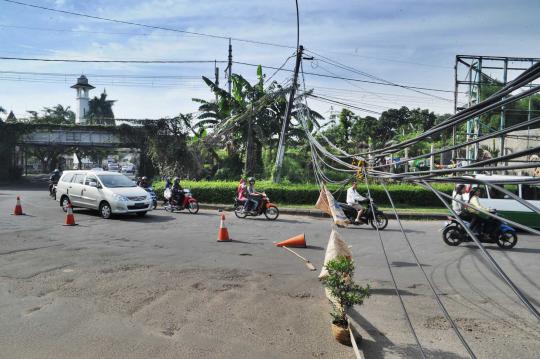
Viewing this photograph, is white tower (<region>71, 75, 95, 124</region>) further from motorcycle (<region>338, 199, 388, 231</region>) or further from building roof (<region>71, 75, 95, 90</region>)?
motorcycle (<region>338, 199, 388, 231</region>)

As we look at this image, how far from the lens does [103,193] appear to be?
14.5 m

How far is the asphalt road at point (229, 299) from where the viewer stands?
14.9 feet

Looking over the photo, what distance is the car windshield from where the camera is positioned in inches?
592

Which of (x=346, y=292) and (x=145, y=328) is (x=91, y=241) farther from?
(x=346, y=292)

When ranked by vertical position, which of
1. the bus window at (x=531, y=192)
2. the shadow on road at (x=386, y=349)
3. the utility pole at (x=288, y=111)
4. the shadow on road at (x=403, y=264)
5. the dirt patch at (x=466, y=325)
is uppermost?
the utility pole at (x=288, y=111)

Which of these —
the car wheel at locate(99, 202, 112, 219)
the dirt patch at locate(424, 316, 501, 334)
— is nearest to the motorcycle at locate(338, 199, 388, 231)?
the dirt patch at locate(424, 316, 501, 334)

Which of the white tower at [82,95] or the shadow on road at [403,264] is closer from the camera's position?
the shadow on road at [403,264]

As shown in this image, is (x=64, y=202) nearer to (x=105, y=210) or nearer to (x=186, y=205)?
(x=105, y=210)

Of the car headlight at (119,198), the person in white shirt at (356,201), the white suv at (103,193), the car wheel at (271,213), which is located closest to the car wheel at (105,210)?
the white suv at (103,193)

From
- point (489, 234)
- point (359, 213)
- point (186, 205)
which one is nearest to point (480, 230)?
point (489, 234)

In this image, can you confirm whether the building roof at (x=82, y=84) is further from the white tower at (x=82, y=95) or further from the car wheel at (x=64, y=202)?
the car wheel at (x=64, y=202)

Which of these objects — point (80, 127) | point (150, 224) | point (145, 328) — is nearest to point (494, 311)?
point (145, 328)

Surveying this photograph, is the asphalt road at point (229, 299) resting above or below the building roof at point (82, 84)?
below

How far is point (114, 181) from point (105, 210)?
4.43 ft
